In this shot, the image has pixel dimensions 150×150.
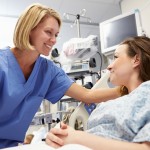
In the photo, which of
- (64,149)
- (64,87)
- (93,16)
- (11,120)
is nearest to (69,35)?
(93,16)

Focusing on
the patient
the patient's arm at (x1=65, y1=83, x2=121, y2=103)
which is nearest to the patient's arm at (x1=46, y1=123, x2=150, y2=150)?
the patient

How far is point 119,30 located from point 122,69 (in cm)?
128

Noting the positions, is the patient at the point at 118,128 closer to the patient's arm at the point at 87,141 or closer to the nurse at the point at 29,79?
the patient's arm at the point at 87,141

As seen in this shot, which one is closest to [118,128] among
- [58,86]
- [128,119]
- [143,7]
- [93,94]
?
[128,119]

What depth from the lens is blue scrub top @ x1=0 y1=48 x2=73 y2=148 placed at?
1171 mm

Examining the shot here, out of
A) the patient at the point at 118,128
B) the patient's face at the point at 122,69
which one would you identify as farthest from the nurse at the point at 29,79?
the patient at the point at 118,128

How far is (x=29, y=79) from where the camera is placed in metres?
1.27

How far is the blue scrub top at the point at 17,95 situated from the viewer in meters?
1.17

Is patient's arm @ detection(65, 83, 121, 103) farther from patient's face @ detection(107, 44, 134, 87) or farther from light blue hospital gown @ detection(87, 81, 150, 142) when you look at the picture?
light blue hospital gown @ detection(87, 81, 150, 142)

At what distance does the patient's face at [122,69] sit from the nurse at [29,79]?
0.20 meters

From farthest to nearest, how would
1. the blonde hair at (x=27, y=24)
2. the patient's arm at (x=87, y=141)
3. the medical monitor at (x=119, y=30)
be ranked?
the medical monitor at (x=119, y=30), the blonde hair at (x=27, y=24), the patient's arm at (x=87, y=141)

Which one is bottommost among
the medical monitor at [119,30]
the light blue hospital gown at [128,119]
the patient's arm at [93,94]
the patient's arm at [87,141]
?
the patient's arm at [87,141]

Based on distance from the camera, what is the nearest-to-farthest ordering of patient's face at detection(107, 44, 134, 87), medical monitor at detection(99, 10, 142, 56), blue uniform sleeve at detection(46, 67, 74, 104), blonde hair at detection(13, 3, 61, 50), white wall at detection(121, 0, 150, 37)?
patient's face at detection(107, 44, 134, 87) < blonde hair at detection(13, 3, 61, 50) < blue uniform sleeve at detection(46, 67, 74, 104) < medical monitor at detection(99, 10, 142, 56) < white wall at detection(121, 0, 150, 37)

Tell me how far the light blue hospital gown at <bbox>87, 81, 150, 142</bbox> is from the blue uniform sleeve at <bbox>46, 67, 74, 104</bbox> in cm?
50
